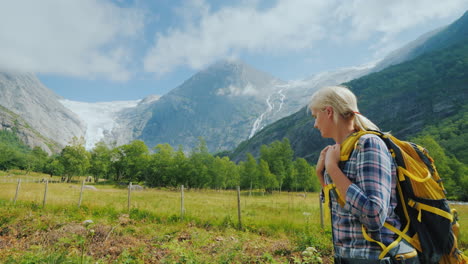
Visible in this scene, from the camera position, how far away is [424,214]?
1.63m

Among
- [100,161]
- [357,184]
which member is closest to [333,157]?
[357,184]

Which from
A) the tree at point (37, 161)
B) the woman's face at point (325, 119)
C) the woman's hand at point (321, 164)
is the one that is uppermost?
the tree at point (37, 161)

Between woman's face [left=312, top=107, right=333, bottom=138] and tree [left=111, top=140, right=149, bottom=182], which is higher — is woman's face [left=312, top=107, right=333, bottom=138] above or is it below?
below

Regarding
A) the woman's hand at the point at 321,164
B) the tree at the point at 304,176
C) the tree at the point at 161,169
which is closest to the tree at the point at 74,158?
the tree at the point at 161,169

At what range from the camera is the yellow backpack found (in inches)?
63.0

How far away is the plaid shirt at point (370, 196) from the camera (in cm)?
158

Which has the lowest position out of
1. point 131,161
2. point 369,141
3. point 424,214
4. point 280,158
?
point 424,214

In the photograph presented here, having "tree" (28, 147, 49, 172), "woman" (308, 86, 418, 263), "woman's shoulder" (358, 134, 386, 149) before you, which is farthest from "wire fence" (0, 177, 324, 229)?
"tree" (28, 147, 49, 172)

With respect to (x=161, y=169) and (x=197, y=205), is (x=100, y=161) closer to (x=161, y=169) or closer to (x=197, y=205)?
(x=161, y=169)

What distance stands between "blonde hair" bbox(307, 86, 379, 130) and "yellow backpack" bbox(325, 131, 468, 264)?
23cm

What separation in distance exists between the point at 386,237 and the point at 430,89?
21192 cm

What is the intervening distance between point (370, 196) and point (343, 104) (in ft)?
2.39

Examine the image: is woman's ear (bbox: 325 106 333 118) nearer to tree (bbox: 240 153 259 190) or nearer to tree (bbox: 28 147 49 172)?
tree (bbox: 240 153 259 190)

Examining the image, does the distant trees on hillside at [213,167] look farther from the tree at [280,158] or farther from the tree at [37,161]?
the tree at [37,161]
